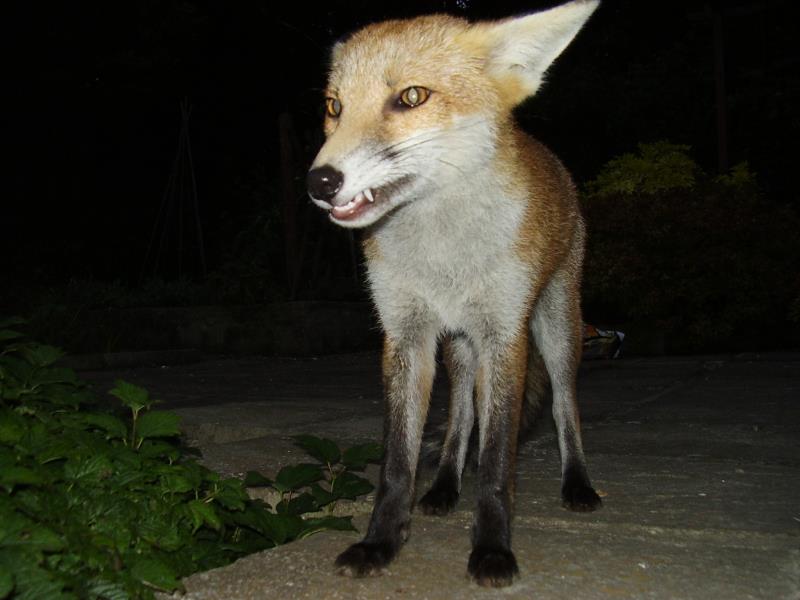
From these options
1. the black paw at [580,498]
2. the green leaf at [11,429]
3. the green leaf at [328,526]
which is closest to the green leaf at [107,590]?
the green leaf at [11,429]

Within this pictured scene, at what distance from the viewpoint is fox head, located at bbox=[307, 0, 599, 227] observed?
2240 millimetres

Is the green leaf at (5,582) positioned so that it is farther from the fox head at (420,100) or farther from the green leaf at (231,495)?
the fox head at (420,100)

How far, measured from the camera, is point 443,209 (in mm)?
2521

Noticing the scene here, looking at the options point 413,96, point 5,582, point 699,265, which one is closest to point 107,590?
point 5,582

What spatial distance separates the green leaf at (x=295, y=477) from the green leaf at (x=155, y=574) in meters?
0.69

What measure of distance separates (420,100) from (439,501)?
1.25m

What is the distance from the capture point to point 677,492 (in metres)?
2.65

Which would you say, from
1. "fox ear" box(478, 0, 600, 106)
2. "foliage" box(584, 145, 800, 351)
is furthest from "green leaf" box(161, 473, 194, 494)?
"foliage" box(584, 145, 800, 351)

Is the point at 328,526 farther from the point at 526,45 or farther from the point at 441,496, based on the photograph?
the point at 526,45

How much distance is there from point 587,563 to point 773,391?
3149 millimetres

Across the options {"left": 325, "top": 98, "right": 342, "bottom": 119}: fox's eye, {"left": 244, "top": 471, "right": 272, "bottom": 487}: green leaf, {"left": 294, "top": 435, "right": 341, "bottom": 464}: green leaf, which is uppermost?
{"left": 325, "top": 98, "right": 342, "bottom": 119}: fox's eye

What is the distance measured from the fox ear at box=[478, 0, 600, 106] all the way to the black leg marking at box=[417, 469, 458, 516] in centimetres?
125

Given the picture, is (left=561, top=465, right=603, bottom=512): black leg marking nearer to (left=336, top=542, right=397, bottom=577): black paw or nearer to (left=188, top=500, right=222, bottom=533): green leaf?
(left=336, top=542, right=397, bottom=577): black paw

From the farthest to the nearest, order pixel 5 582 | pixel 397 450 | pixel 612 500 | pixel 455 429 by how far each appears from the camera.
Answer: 1. pixel 455 429
2. pixel 612 500
3. pixel 397 450
4. pixel 5 582
